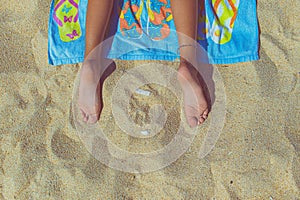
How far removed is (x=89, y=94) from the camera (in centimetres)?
161

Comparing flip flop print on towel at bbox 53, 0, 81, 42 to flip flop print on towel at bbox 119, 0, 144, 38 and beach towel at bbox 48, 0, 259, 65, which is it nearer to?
beach towel at bbox 48, 0, 259, 65

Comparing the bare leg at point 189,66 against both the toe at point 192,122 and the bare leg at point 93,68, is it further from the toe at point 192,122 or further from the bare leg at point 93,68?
the bare leg at point 93,68

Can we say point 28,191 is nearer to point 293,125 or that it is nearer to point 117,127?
point 117,127

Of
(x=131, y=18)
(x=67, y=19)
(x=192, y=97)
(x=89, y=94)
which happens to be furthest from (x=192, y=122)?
(x=67, y=19)

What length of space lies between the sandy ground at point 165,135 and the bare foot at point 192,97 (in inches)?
2.3

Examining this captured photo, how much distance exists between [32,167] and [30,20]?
27.0 inches

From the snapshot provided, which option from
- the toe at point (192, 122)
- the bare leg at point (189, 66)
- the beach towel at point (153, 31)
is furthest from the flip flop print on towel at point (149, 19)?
the toe at point (192, 122)

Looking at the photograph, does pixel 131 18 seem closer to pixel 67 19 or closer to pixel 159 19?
pixel 159 19

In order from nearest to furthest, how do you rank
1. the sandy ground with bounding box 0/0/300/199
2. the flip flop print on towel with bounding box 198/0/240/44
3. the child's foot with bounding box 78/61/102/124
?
1. the sandy ground with bounding box 0/0/300/199
2. the child's foot with bounding box 78/61/102/124
3. the flip flop print on towel with bounding box 198/0/240/44

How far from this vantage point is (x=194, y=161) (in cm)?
153

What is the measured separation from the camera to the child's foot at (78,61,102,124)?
1607 millimetres

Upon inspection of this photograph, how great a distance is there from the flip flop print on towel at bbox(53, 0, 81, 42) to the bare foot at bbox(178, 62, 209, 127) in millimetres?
526

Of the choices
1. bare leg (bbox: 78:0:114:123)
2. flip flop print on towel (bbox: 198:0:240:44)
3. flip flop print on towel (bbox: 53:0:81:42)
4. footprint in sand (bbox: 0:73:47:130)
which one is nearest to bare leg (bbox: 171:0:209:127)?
flip flop print on towel (bbox: 198:0:240:44)

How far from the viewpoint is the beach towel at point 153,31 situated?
170cm
